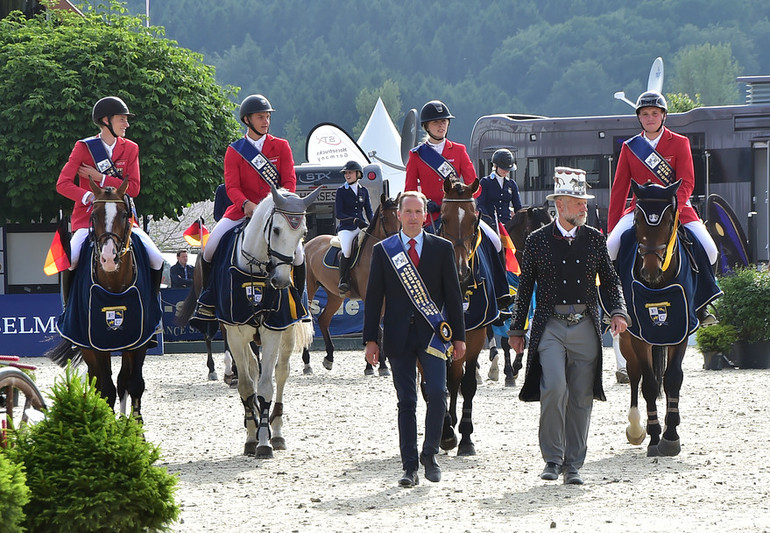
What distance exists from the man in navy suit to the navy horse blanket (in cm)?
204

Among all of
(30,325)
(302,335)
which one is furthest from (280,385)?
(30,325)

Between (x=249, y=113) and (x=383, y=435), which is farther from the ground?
(x=249, y=113)

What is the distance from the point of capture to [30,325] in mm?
21031

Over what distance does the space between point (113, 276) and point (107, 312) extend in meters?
0.30

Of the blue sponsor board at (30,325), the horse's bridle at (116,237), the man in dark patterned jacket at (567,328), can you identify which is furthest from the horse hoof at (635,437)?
the blue sponsor board at (30,325)

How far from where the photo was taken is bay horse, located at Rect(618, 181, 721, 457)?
9.73 m

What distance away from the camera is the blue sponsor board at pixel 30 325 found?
20953 mm

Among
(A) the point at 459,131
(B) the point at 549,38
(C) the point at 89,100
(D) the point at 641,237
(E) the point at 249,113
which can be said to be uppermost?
(B) the point at 549,38

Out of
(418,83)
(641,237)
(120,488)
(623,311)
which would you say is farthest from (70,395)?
(418,83)

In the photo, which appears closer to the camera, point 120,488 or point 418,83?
point 120,488

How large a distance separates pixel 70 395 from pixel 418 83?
5849 inches

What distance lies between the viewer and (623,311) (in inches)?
341

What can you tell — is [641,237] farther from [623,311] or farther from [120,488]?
[120,488]

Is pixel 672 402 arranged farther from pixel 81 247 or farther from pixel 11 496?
pixel 11 496
